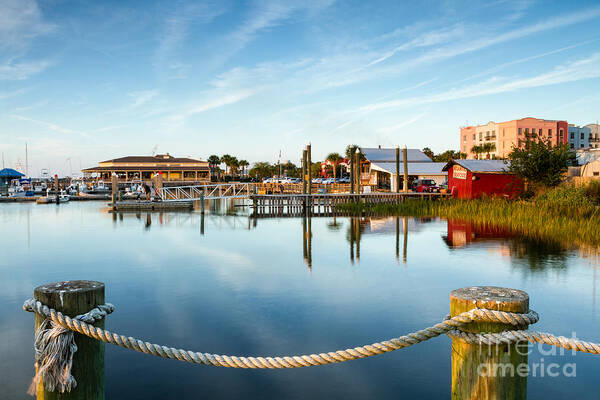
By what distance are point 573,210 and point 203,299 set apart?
799 inches

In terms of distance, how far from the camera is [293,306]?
413 inches

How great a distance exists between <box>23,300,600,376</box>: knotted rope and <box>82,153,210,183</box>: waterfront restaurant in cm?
8520

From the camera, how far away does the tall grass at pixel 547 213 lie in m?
20.6

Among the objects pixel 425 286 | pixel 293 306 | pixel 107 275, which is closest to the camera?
pixel 293 306

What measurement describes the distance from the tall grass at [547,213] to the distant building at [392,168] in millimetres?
18824

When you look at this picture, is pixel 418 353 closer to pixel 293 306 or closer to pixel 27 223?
pixel 293 306

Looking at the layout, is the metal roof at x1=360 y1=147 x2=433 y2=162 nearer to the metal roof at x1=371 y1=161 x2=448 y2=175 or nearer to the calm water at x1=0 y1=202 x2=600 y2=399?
the metal roof at x1=371 y1=161 x2=448 y2=175

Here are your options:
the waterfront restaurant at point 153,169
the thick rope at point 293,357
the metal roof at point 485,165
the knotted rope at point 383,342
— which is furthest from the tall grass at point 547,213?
the waterfront restaurant at point 153,169

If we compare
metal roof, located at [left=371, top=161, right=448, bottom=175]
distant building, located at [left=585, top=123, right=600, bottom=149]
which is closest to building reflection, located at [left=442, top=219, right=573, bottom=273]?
metal roof, located at [left=371, top=161, right=448, bottom=175]

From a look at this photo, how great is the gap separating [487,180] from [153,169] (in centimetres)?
6796

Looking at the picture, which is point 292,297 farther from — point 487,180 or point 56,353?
point 487,180

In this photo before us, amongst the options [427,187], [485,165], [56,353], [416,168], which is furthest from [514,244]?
[416,168]

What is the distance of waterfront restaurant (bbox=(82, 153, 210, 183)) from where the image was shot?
88375 mm

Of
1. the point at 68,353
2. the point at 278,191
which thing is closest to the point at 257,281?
the point at 68,353
